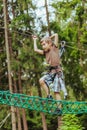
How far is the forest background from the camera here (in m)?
15.8

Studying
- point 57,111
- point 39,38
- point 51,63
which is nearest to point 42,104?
point 57,111

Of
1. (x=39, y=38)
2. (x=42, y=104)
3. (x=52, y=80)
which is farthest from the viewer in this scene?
(x=39, y=38)

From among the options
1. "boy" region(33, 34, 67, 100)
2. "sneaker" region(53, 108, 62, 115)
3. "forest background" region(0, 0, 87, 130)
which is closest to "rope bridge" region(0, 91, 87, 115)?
"sneaker" region(53, 108, 62, 115)

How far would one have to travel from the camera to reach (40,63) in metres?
17.1

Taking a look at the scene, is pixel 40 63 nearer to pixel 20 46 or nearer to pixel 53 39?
pixel 20 46

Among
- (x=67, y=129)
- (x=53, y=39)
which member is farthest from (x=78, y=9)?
(x=67, y=129)

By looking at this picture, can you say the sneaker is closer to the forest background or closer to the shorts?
the shorts

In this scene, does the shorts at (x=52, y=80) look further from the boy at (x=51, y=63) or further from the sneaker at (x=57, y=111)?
the sneaker at (x=57, y=111)

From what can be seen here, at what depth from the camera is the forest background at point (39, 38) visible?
15.8 meters

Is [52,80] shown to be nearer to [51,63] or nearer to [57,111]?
[51,63]

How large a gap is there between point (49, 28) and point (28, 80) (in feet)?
10.00

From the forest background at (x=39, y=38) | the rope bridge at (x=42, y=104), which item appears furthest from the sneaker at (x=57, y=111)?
the forest background at (x=39, y=38)

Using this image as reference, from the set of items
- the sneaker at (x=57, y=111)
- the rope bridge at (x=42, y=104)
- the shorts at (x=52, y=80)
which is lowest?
the sneaker at (x=57, y=111)

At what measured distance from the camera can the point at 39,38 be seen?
1664 centimetres
